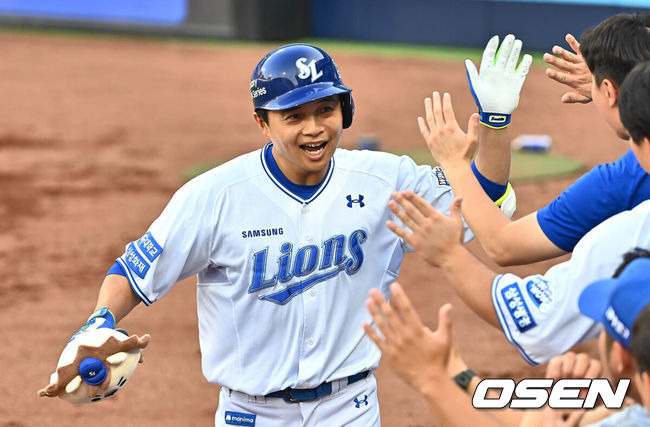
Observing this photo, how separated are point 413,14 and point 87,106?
22.5 feet

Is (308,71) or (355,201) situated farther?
(355,201)

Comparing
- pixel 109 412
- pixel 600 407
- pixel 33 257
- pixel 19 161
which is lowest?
pixel 19 161

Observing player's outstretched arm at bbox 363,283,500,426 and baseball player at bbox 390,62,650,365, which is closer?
player's outstretched arm at bbox 363,283,500,426

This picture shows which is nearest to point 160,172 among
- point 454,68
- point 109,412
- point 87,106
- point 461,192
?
point 87,106

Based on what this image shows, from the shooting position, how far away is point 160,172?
38.1 ft

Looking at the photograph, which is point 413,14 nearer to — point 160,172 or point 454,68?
point 454,68

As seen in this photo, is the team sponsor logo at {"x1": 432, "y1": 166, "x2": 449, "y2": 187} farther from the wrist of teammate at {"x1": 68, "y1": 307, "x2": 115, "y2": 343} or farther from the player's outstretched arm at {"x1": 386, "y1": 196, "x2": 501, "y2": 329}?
the wrist of teammate at {"x1": 68, "y1": 307, "x2": 115, "y2": 343}

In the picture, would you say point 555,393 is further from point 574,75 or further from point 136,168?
point 136,168

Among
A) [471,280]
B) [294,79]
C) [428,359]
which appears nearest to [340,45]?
[294,79]

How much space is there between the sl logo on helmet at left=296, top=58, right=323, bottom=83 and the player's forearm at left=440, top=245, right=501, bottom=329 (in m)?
0.99

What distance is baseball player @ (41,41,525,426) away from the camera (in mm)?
3645

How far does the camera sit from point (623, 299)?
2328mm

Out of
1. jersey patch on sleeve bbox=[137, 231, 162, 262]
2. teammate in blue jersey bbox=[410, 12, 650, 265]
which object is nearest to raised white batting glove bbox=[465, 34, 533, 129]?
teammate in blue jersey bbox=[410, 12, 650, 265]

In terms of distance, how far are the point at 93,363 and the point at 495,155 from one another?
5.52ft
